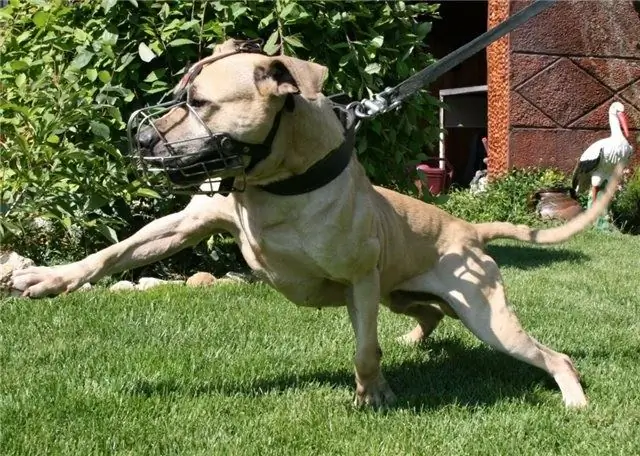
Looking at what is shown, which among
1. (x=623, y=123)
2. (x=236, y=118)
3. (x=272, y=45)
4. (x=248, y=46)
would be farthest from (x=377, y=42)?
(x=623, y=123)

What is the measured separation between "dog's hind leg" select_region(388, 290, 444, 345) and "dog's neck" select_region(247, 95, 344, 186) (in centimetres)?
94

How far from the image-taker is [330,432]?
9.36 feet

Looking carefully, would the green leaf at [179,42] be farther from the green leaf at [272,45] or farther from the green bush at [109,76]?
the green leaf at [272,45]

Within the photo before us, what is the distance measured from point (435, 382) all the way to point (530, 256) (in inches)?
163

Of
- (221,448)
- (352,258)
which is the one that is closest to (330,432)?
(221,448)

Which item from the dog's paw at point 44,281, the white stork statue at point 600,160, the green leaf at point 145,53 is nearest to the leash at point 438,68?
the dog's paw at point 44,281

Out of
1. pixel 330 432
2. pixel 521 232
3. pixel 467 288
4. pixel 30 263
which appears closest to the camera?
pixel 330 432

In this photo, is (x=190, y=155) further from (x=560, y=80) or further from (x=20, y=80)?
(x=560, y=80)

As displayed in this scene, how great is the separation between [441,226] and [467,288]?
0.32m

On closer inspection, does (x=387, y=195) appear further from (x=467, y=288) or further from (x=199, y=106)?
(x=199, y=106)

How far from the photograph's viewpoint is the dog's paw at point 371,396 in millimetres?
3148

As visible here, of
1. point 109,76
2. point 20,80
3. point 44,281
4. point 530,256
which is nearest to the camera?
point 44,281

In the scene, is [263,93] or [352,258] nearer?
[263,93]

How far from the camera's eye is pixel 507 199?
9.59 m
